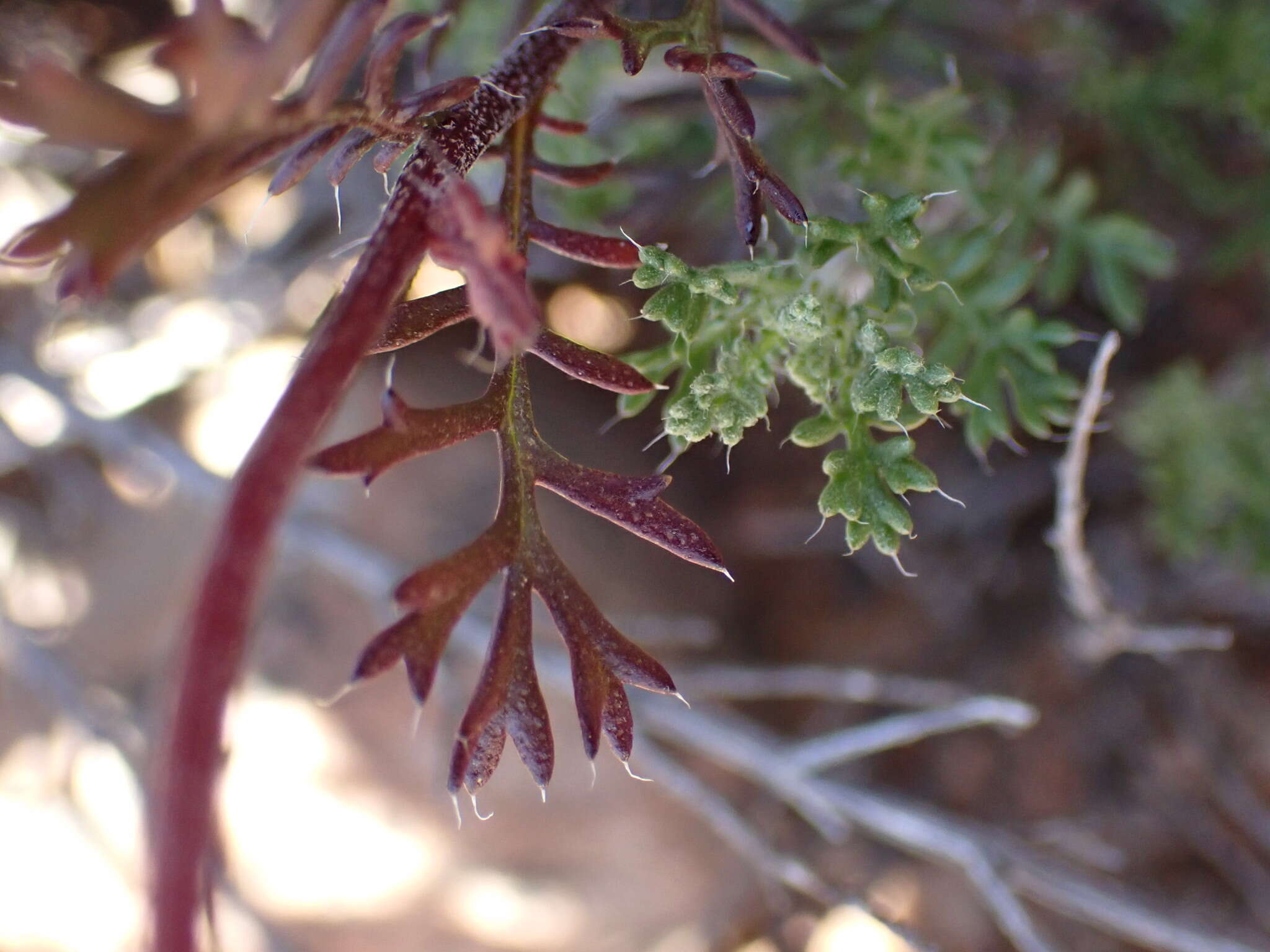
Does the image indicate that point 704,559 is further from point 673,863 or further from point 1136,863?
point 1136,863

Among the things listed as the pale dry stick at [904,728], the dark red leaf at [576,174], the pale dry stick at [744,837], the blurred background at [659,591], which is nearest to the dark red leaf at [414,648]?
the dark red leaf at [576,174]

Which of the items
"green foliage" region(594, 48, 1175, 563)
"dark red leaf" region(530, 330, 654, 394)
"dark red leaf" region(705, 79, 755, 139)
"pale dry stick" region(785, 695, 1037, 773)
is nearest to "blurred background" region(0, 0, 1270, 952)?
"pale dry stick" region(785, 695, 1037, 773)

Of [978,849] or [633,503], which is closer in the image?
[633,503]

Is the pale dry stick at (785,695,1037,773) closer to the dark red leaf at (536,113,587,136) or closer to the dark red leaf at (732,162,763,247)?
the dark red leaf at (732,162,763,247)

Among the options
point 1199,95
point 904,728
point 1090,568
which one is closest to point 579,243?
point 904,728

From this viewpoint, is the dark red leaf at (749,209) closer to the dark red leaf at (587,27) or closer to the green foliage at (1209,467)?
the dark red leaf at (587,27)

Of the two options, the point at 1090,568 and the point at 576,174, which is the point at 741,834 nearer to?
the point at 1090,568

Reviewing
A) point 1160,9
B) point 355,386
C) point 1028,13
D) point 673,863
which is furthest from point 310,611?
point 1160,9
